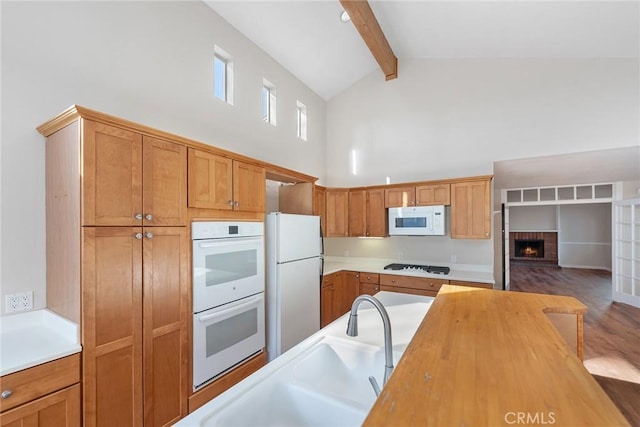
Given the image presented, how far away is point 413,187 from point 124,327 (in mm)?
3704

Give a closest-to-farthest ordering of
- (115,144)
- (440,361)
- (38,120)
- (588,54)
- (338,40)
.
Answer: (440,361) < (115,144) < (38,120) < (588,54) < (338,40)

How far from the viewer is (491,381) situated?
0.81 metres

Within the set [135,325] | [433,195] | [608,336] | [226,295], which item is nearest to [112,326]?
[135,325]

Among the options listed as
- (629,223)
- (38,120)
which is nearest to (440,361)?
(38,120)

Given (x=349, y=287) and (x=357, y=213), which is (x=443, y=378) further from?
(x=357, y=213)

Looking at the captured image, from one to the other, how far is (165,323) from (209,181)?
43.2 inches

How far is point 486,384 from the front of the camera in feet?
2.62

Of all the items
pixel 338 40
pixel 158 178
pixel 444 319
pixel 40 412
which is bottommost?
pixel 40 412

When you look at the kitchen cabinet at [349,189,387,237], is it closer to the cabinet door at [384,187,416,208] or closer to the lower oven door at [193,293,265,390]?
the cabinet door at [384,187,416,208]

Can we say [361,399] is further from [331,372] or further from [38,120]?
[38,120]

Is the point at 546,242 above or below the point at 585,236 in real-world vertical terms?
below

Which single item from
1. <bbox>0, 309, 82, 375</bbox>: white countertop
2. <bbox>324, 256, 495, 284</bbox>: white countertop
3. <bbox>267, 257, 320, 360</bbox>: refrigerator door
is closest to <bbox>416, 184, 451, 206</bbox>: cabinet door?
<bbox>324, 256, 495, 284</bbox>: white countertop

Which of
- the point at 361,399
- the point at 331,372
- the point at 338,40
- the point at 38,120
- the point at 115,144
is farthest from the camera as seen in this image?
the point at 338,40

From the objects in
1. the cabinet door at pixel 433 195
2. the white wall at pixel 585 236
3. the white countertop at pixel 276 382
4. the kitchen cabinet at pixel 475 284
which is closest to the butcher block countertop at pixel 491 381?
the white countertop at pixel 276 382
